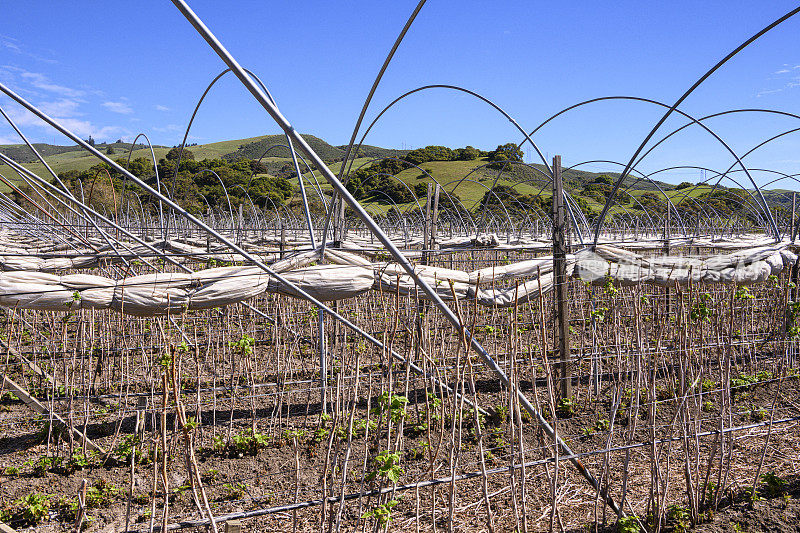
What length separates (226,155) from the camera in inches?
3521

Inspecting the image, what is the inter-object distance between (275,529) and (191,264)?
30.1 feet

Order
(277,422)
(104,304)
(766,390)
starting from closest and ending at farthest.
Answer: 1. (104,304)
2. (277,422)
3. (766,390)

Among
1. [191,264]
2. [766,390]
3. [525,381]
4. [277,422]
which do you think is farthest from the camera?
[191,264]

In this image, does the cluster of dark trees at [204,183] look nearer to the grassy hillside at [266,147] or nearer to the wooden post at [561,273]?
the wooden post at [561,273]

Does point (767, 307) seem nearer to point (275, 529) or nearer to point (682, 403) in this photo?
point (682, 403)

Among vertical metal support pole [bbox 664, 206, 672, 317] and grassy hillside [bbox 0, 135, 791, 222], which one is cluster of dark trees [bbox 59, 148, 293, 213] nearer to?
grassy hillside [bbox 0, 135, 791, 222]

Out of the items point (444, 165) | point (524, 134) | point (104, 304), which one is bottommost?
point (104, 304)

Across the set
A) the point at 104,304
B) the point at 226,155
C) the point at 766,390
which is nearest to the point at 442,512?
Result: the point at 104,304

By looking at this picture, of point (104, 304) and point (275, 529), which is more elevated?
point (104, 304)

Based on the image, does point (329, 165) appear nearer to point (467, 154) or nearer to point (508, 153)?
point (467, 154)

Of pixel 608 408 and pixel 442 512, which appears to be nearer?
pixel 442 512

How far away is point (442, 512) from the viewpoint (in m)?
3.43

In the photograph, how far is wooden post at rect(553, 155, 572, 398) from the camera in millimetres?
4812

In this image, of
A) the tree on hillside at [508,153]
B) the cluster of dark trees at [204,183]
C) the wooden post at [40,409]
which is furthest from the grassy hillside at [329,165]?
the wooden post at [40,409]
